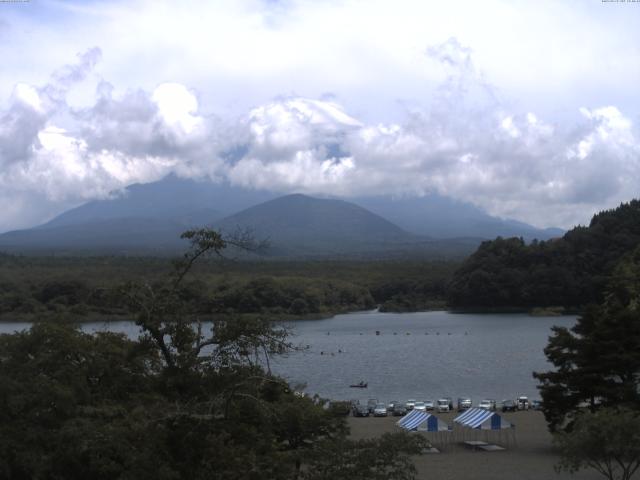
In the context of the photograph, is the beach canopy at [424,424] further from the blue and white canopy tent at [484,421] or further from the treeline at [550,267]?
the treeline at [550,267]

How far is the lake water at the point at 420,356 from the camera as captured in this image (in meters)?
29.3

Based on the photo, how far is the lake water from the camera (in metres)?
29.3

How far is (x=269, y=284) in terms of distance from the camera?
57.8m

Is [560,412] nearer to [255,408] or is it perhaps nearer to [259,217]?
[255,408]

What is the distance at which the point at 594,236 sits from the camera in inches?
2472

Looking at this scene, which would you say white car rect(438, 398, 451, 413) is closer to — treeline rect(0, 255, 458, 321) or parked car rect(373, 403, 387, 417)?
parked car rect(373, 403, 387, 417)

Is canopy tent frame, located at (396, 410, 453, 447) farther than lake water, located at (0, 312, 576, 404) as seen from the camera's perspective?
No

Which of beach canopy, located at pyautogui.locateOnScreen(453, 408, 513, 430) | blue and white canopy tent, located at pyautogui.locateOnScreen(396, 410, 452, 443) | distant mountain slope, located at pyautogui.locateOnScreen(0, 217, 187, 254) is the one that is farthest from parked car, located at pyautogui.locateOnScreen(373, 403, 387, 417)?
distant mountain slope, located at pyautogui.locateOnScreen(0, 217, 187, 254)

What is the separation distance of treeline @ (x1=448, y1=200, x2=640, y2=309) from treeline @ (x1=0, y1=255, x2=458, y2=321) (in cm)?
545

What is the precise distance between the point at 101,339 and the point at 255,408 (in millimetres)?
3010

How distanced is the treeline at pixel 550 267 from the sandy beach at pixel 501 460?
133 feet

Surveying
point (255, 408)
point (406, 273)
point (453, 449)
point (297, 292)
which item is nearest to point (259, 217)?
point (406, 273)

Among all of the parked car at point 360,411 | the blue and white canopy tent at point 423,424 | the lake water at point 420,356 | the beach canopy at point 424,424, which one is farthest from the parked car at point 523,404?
the beach canopy at point 424,424

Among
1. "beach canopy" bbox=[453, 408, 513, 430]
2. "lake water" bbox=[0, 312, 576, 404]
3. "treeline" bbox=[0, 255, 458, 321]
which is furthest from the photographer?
"treeline" bbox=[0, 255, 458, 321]
